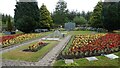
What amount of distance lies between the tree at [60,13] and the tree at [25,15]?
23.5m

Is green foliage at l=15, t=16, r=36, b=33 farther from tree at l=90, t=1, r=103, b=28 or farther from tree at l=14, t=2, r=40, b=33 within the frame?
tree at l=90, t=1, r=103, b=28

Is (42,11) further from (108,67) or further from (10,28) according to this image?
(108,67)

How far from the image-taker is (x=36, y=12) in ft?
110

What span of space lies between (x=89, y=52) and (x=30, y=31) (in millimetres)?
21963

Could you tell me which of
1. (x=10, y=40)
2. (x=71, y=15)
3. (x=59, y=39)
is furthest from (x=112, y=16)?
(x=71, y=15)

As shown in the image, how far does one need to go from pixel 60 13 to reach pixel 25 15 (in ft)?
91.5

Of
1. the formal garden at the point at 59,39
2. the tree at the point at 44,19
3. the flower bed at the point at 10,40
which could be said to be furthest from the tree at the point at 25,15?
the flower bed at the point at 10,40

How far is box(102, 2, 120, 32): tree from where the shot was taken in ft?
100

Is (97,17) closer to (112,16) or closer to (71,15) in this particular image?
(112,16)

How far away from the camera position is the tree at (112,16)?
3050cm

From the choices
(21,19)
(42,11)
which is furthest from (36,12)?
(42,11)

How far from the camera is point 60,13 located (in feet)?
194

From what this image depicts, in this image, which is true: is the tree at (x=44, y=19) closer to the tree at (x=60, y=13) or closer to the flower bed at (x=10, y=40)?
the tree at (x=60, y=13)


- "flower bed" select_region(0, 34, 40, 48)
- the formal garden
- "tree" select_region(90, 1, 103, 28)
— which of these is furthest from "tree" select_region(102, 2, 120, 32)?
"flower bed" select_region(0, 34, 40, 48)
